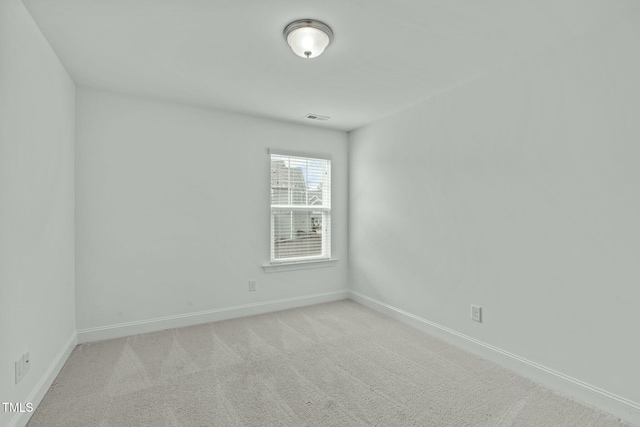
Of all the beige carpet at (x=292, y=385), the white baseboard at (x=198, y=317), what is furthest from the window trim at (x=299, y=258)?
the beige carpet at (x=292, y=385)

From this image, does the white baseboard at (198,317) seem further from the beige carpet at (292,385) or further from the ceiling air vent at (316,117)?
the ceiling air vent at (316,117)

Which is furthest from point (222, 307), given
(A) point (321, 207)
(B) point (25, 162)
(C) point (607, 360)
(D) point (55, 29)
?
(C) point (607, 360)

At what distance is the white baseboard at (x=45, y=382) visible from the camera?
175cm

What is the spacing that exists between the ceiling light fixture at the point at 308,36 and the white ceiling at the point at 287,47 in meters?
0.05

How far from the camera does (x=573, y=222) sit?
7.01 ft

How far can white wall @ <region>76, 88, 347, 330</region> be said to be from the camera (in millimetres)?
2988

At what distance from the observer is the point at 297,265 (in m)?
4.05

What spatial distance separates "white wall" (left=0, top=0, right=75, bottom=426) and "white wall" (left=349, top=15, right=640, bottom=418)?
3.11m

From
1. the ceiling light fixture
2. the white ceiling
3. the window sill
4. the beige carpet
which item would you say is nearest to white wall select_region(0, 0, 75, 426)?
the white ceiling

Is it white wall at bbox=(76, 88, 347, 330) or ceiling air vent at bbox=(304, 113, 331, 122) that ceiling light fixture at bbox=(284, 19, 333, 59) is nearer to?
ceiling air vent at bbox=(304, 113, 331, 122)

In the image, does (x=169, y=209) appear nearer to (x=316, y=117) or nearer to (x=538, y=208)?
(x=316, y=117)

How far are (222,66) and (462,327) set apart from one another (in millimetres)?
3035

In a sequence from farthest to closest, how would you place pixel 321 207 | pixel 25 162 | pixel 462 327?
1. pixel 321 207
2. pixel 462 327
3. pixel 25 162

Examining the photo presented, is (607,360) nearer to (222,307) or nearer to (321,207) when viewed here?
(321,207)
